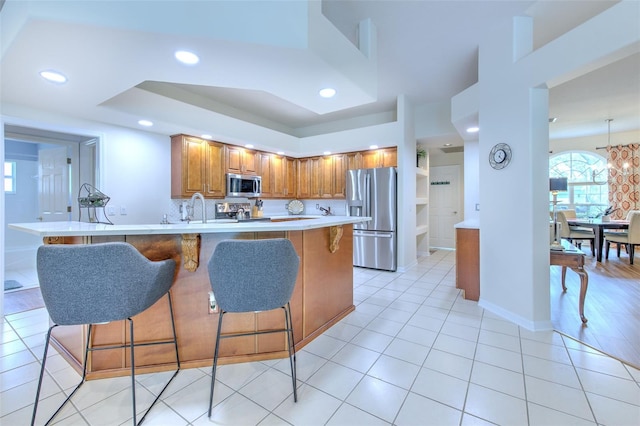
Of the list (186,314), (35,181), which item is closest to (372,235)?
(186,314)

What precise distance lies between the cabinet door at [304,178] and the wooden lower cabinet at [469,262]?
315cm

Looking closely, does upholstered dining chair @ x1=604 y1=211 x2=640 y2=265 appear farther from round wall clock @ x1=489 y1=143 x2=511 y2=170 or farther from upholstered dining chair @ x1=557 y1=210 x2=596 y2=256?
round wall clock @ x1=489 y1=143 x2=511 y2=170

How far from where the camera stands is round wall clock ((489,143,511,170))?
8.75ft

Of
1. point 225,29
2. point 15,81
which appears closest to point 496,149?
point 225,29

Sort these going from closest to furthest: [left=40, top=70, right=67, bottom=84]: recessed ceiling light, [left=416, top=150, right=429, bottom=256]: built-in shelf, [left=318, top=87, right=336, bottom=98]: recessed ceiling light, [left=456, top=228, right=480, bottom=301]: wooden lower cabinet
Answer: [left=40, top=70, right=67, bottom=84]: recessed ceiling light < [left=318, top=87, right=336, bottom=98]: recessed ceiling light < [left=456, top=228, right=480, bottom=301]: wooden lower cabinet < [left=416, top=150, right=429, bottom=256]: built-in shelf

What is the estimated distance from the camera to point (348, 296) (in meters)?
2.90

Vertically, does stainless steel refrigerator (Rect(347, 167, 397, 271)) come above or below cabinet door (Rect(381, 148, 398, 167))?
below

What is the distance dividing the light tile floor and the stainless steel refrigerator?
6.76 feet

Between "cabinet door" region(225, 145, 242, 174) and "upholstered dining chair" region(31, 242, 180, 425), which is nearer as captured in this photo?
"upholstered dining chair" region(31, 242, 180, 425)

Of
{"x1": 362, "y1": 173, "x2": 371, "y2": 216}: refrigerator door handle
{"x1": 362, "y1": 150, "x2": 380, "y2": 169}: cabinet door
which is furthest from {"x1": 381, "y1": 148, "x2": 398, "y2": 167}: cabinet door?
{"x1": 362, "y1": 173, "x2": 371, "y2": 216}: refrigerator door handle

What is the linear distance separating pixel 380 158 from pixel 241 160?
244 cm

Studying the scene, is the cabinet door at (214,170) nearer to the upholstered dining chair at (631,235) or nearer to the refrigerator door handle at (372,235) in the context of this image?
the refrigerator door handle at (372,235)

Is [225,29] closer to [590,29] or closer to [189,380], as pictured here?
[189,380]

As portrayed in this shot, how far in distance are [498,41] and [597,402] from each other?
3.08 meters
